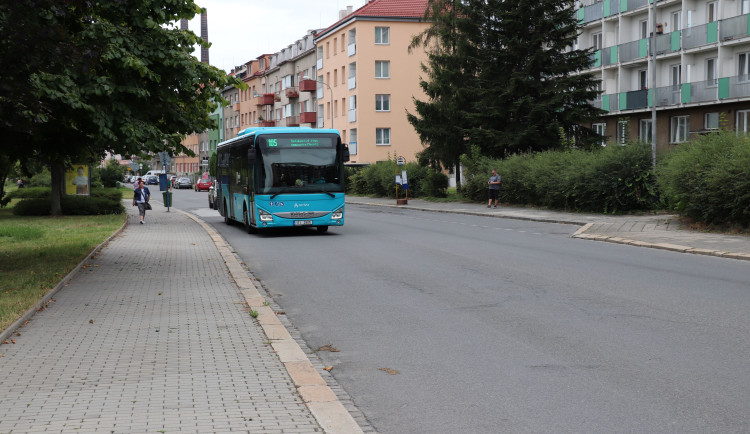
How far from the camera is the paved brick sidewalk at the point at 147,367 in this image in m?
4.73

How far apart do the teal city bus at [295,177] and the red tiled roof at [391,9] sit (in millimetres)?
50301

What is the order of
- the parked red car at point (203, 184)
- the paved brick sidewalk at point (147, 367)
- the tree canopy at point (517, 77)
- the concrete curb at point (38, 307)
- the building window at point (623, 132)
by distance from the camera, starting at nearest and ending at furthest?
the paved brick sidewalk at point (147, 367), the concrete curb at point (38, 307), the building window at point (623, 132), the tree canopy at point (517, 77), the parked red car at point (203, 184)

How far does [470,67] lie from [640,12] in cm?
1359

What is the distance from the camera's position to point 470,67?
126ft

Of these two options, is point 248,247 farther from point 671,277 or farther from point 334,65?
point 334,65

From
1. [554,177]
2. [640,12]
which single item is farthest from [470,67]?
[640,12]

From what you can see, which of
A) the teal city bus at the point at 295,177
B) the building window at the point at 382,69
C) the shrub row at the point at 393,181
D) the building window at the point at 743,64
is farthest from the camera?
the building window at the point at 382,69

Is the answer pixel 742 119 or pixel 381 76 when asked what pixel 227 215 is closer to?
pixel 742 119

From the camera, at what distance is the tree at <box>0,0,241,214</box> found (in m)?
10.2

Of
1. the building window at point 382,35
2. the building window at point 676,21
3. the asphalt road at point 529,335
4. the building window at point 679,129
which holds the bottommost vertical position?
the asphalt road at point 529,335

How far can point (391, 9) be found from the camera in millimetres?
70625

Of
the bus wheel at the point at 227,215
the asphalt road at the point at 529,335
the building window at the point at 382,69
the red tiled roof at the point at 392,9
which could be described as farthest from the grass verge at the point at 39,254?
the red tiled roof at the point at 392,9

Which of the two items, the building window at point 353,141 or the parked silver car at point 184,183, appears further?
the parked silver car at point 184,183

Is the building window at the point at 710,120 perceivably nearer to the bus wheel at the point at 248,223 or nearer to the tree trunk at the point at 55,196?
the bus wheel at the point at 248,223
